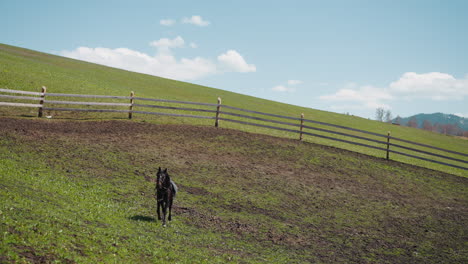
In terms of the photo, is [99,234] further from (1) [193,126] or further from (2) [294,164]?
(1) [193,126]

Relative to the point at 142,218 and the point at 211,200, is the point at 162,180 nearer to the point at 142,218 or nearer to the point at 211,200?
the point at 142,218

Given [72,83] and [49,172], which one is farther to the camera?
[72,83]

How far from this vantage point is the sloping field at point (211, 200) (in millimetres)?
8594

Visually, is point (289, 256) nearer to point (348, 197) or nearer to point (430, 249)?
point (430, 249)

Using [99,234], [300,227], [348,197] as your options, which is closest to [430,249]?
[300,227]

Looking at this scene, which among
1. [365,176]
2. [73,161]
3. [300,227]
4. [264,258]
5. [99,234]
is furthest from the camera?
[365,176]

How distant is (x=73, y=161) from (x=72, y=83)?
22.4m

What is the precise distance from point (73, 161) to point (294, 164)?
1151 centimetres

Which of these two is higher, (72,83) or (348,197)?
(72,83)

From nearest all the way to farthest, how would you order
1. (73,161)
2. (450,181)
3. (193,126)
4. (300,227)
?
1. (300,227)
2. (73,161)
3. (450,181)
4. (193,126)

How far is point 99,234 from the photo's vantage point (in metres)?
8.53

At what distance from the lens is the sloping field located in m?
8.59

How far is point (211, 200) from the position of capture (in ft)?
46.3

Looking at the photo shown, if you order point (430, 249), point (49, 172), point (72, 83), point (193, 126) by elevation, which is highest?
point (72, 83)
